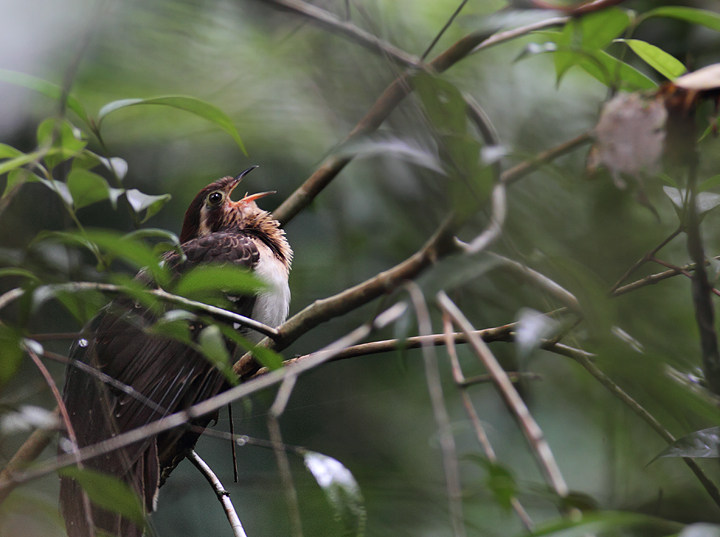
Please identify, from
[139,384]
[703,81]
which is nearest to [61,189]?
[139,384]

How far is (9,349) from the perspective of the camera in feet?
2.43

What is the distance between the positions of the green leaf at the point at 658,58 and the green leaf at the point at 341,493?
2.51 ft

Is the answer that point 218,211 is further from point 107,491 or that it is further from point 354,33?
point 107,491

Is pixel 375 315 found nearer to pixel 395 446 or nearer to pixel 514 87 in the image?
pixel 514 87

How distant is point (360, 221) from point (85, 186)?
1.23 meters

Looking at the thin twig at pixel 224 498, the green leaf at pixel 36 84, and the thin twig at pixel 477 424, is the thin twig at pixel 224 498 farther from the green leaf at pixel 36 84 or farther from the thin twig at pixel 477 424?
the green leaf at pixel 36 84

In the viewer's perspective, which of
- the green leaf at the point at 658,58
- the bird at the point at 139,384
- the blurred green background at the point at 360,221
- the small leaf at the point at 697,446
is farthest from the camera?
the blurred green background at the point at 360,221

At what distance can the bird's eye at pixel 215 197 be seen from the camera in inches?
75.6

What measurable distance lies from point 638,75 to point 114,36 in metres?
1.47

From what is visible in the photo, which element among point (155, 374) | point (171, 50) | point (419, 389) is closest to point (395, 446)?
point (419, 389)

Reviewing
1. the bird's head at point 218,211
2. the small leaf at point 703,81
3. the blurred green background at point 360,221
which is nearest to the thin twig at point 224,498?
the blurred green background at point 360,221

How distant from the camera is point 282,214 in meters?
1.66

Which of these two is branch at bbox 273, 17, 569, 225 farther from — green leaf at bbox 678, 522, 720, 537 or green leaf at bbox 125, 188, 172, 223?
green leaf at bbox 678, 522, 720, 537

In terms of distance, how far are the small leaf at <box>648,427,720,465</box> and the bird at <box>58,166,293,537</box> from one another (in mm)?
672
